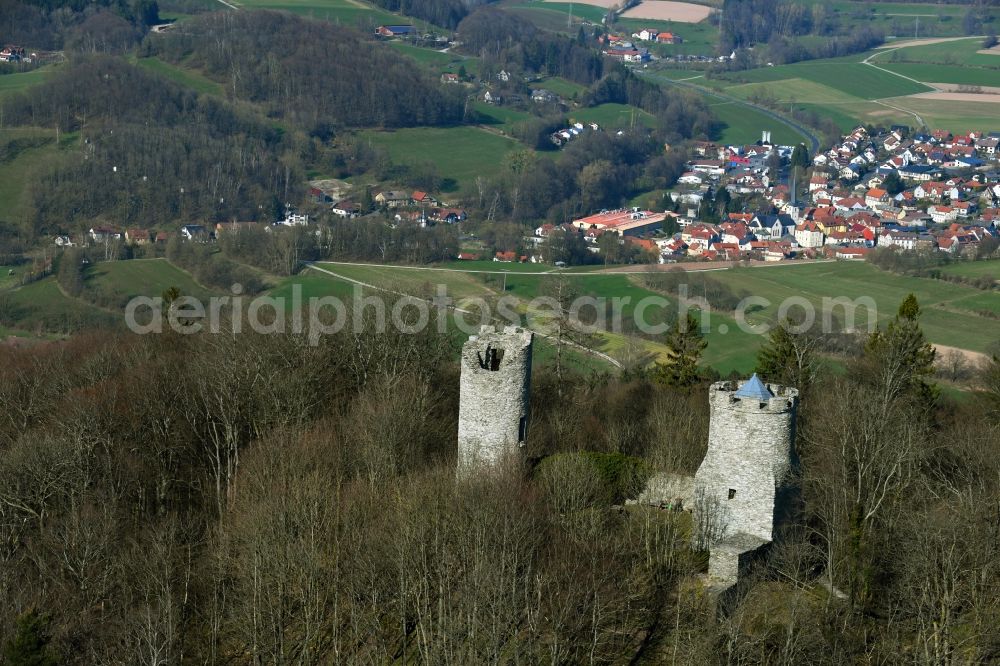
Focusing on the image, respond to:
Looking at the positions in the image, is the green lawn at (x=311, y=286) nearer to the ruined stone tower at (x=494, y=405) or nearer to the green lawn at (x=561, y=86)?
the ruined stone tower at (x=494, y=405)

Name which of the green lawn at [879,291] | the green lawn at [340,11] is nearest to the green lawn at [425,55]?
the green lawn at [340,11]

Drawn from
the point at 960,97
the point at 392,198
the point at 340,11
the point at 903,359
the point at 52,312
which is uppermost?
the point at 340,11

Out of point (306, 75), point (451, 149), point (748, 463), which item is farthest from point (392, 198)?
point (748, 463)

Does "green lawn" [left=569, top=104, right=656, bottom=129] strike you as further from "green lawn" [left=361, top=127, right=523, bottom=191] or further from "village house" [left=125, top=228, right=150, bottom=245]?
"village house" [left=125, top=228, right=150, bottom=245]

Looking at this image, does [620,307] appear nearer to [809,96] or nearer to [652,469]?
[652,469]

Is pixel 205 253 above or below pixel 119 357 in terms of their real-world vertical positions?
below

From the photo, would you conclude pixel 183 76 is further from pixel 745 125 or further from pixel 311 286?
pixel 745 125

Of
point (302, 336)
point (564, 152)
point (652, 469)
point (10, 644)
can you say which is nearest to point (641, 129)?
point (564, 152)

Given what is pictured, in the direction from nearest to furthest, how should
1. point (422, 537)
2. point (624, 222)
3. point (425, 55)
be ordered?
point (422, 537) → point (624, 222) → point (425, 55)
